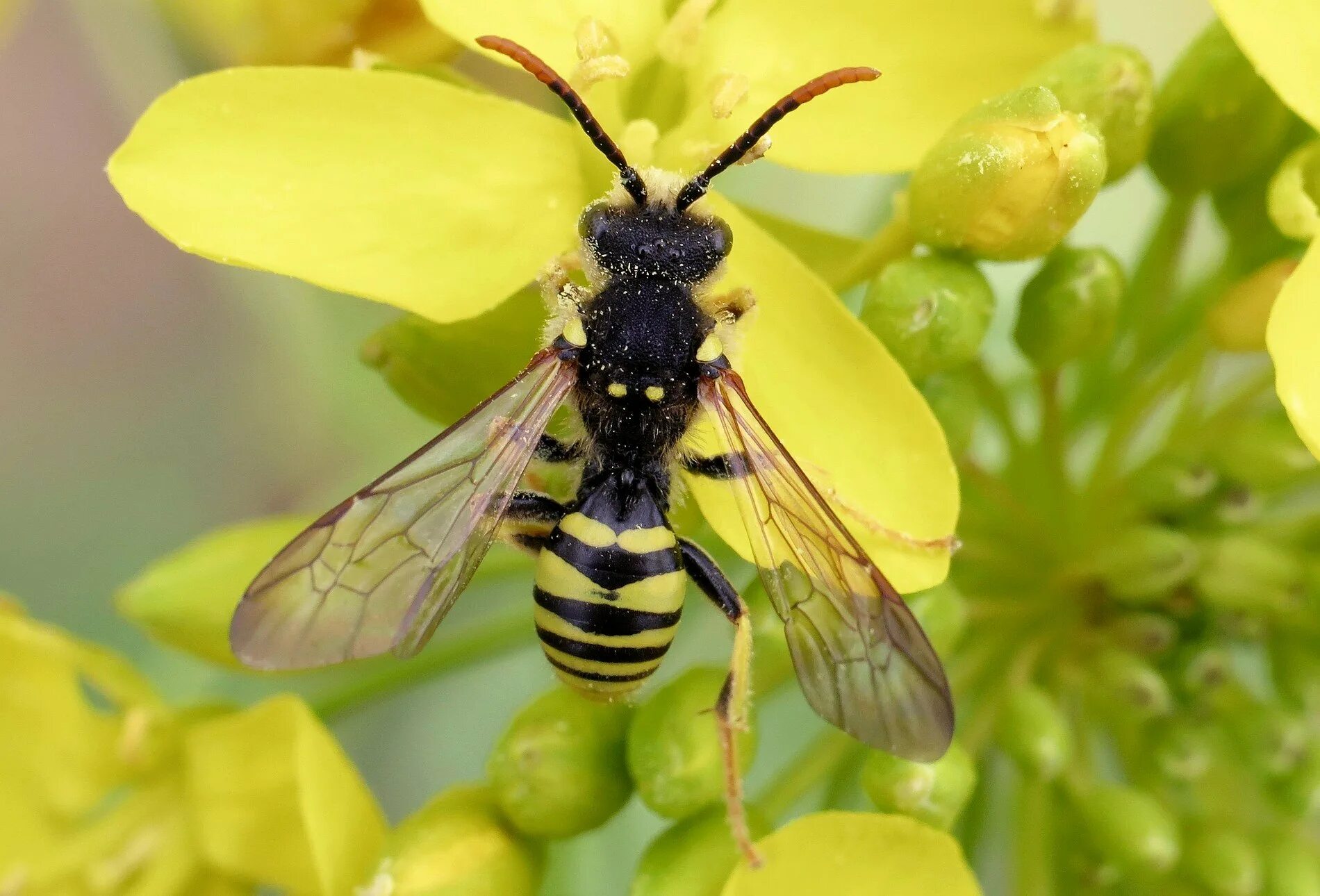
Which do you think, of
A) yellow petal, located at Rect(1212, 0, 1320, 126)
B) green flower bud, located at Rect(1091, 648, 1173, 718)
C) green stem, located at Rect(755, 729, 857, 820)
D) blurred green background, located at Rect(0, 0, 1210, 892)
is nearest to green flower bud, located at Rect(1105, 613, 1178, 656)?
green flower bud, located at Rect(1091, 648, 1173, 718)

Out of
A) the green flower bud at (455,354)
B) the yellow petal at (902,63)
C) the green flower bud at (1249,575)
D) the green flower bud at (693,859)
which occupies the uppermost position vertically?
the yellow petal at (902,63)

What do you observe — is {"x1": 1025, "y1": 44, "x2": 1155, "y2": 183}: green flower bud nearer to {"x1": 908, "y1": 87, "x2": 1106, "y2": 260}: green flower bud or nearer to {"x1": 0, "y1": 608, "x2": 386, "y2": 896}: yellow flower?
{"x1": 908, "y1": 87, "x2": 1106, "y2": 260}: green flower bud

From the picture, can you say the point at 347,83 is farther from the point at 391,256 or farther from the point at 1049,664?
the point at 1049,664

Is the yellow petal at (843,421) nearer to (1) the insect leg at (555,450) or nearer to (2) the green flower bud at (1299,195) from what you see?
(1) the insect leg at (555,450)

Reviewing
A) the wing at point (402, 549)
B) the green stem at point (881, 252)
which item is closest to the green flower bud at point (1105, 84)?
the green stem at point (881, 252)

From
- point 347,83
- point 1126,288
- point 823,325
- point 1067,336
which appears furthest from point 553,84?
point 1126,288
